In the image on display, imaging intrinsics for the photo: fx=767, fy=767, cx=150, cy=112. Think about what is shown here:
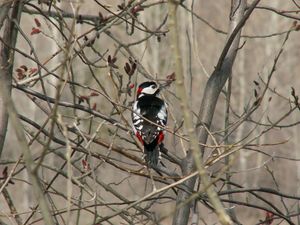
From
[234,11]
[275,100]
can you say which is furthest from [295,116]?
[234,11]

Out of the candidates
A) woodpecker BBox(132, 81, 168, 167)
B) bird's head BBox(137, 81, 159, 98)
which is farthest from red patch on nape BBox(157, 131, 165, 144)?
bird's head BBox(137, 81, 159, 98)

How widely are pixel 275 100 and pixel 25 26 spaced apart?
38.0 ft

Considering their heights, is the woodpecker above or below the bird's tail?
above

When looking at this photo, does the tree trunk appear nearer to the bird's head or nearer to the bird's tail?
the bird's tail

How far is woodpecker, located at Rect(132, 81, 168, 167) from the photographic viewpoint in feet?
16.4

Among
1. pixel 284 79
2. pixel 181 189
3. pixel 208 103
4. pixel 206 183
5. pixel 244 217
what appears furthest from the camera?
pixel 284 79

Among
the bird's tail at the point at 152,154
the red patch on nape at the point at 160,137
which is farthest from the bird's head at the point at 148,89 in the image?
the bird's tail at the point at 152,154

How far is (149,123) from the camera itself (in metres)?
5.44

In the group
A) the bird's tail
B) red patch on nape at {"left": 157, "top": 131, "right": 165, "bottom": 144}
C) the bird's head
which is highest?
the bird's head

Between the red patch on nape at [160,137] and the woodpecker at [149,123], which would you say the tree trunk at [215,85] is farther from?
the red patch on nape at [160,137]

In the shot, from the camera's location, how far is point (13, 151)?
29016 mm

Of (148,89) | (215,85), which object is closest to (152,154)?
(215,85)

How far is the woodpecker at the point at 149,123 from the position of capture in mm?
4991

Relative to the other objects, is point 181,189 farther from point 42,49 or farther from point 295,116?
point 42,49
